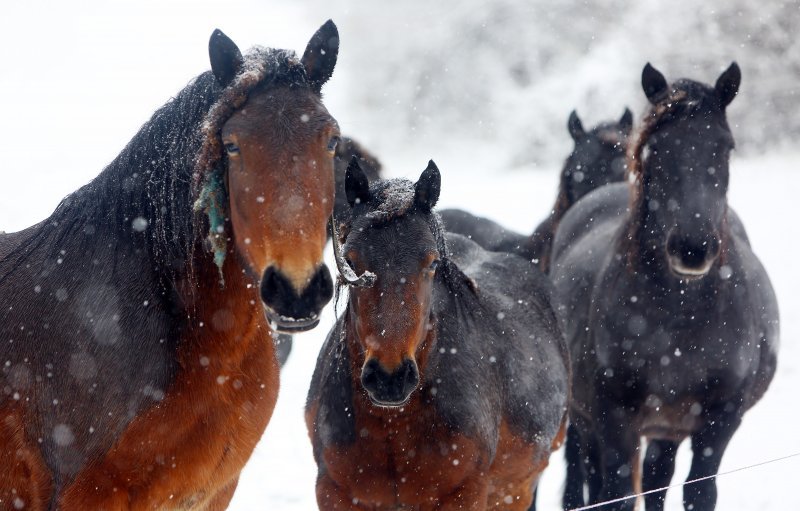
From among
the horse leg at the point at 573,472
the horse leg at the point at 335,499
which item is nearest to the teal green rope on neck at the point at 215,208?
the horse leg at the point at 335,499

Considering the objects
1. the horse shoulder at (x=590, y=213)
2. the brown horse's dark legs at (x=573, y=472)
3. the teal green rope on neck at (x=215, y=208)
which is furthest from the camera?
the horse shoulder at (x=590, y=213)

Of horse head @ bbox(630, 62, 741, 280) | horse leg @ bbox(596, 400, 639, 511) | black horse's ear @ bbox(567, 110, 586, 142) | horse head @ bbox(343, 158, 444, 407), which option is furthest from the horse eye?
black horse's ear @ bbox(567, 110, 586, 142)

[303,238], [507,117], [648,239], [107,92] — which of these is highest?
[507,117]

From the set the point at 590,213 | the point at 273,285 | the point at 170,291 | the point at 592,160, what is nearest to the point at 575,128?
the point at 592,160

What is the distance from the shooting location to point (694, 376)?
4352 millimetres

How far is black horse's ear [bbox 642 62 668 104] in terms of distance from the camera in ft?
14.4

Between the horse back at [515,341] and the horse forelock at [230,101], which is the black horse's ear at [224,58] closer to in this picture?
the horse forelock at [230,101]

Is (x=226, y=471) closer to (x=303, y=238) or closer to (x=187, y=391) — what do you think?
(x=187, y=391)

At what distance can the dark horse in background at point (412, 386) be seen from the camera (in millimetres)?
3076

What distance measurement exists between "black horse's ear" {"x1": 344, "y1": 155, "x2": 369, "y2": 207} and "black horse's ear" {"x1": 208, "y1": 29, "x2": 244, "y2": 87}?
1049 millimetres

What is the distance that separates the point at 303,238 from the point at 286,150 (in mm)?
280

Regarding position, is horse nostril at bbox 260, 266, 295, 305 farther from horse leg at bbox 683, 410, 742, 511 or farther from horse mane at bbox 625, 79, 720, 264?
horse leg at bbox 683, 410, 742, 511

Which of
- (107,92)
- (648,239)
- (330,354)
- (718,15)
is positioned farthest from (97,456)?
(718,15)

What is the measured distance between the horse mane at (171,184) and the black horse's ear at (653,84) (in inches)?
102
